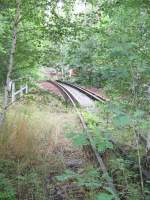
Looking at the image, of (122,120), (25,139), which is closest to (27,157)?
(25,139)

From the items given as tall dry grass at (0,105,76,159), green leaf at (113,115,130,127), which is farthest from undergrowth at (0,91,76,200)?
green leaf at (113,115,130,127)

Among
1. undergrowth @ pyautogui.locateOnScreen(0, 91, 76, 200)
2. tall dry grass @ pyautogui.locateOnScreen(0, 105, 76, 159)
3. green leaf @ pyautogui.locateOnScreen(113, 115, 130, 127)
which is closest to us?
green leaf @ pyautogui.locateOnScreen(113, 115, 130, 127)

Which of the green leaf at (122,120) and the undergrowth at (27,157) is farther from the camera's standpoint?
the undergrowth at (27,157)

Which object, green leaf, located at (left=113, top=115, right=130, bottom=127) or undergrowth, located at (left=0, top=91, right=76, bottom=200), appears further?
undergrowth, located at (left=0, top=91, right=76, bottom=200)

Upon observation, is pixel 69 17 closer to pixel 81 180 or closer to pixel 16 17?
pixel 16 17

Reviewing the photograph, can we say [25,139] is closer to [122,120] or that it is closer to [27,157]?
[27,157]

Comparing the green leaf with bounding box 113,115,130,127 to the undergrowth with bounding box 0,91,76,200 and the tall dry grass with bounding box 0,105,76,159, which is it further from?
the tall dry grass with bounding box 0,105,76,159

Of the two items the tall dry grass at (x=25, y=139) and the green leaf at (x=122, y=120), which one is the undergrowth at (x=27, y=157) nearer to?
the tall dry grass at (x=25, y=139)

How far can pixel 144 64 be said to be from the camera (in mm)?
6902

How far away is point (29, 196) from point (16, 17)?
3.74 m

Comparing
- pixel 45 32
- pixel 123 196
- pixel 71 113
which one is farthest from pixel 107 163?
pixel 71 113

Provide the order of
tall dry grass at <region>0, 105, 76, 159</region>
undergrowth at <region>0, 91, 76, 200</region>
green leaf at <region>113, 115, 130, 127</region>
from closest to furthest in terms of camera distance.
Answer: green leaf at <region>113, 115, 130, 127</region> < undergrowth at <region>0, 91, 76, 200</region> < tall dry grass at <region>0, 105, 76, 159</region>

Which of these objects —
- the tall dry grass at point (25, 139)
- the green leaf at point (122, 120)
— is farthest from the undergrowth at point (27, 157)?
the green leaf at point (122, 120)

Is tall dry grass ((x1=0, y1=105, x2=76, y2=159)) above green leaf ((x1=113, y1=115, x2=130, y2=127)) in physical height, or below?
below
